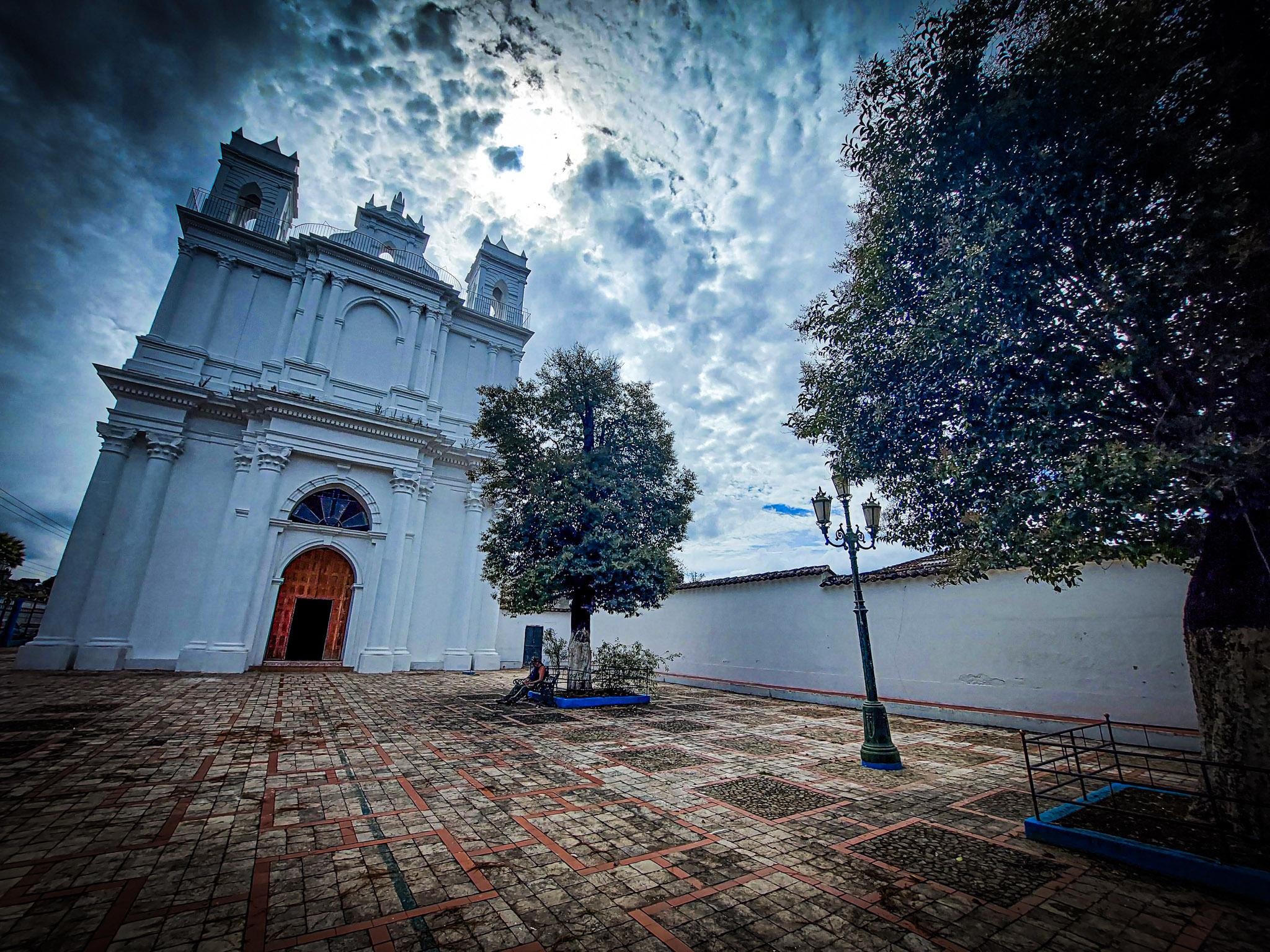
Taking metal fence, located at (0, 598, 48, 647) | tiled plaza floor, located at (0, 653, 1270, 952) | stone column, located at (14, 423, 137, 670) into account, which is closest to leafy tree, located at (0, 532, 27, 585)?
metal fence, located at (0, 598, 48, 647)

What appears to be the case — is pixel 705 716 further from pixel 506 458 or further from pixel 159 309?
pixel 159 309

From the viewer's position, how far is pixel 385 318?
20.8m

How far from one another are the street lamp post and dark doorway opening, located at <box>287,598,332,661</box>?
17810 millimetres

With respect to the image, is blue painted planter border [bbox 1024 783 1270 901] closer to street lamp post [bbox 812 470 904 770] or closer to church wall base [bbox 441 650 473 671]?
street lamp post [bbox 812 470 904 770]

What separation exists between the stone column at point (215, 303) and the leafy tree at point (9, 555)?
25.8 meters

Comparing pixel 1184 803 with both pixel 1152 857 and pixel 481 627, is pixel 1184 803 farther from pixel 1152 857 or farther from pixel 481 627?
pixel 481 627

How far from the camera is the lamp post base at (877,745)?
22.5 ft

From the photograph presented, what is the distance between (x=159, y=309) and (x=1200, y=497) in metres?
25.6

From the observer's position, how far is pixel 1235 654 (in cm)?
423

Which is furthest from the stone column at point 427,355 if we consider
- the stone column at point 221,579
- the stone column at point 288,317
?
the stone column at point 221,579

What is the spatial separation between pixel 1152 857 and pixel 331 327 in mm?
23837

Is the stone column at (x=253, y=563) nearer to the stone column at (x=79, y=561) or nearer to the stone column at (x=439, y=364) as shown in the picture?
the stone column at (x=79, y=561)

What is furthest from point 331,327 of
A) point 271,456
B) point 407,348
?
point 271,456

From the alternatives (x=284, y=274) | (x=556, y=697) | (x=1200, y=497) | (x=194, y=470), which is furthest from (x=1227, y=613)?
(x=284, y=274)
